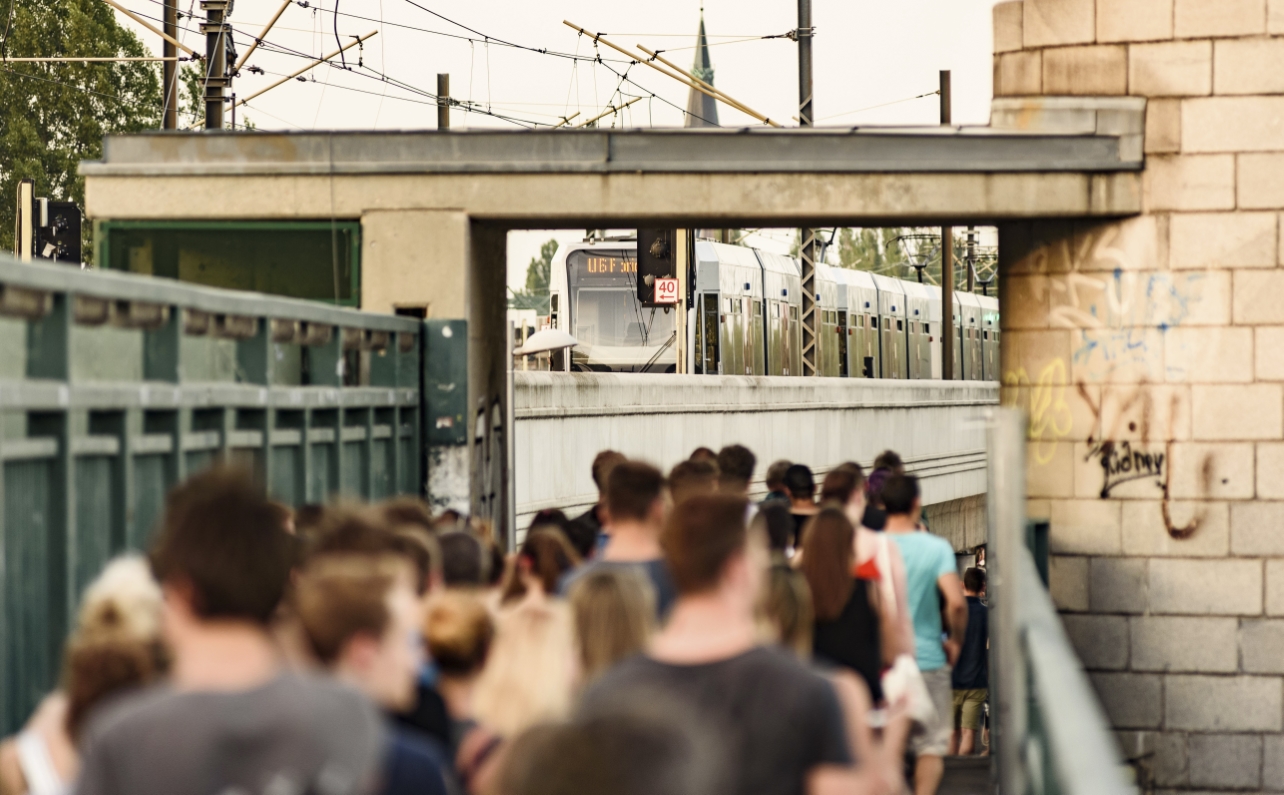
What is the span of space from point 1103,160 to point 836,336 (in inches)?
1075

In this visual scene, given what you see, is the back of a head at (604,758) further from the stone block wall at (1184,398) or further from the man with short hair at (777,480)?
the stone block wall at (1184,398)

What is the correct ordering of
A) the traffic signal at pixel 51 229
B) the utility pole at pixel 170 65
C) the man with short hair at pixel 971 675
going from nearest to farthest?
the man with short hair at pixel 971 675 < the utility pole at pixel 170 65 < the traffic signal at pixel 51 229

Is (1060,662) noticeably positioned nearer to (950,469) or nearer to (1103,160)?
(1103,160)

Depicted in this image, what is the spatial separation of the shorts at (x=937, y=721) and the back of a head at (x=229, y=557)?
532 centimetres

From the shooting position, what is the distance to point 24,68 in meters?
57.6

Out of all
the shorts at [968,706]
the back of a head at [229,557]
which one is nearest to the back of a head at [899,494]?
the shorts at [968,706]

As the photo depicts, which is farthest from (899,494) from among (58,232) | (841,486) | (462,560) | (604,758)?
(58,232)

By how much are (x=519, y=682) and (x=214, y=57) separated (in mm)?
18515

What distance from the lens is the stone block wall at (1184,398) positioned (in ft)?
37.8

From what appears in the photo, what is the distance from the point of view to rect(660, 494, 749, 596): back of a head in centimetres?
397

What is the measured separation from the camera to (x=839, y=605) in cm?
659

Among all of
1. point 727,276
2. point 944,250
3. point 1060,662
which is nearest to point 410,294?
point 1060,662

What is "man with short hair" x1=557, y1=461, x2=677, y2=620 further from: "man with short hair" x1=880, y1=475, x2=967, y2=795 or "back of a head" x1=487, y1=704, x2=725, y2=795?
"back of a head" x1=487, y1=704, x2=725, y2=795

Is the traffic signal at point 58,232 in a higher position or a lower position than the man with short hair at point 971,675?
higher
